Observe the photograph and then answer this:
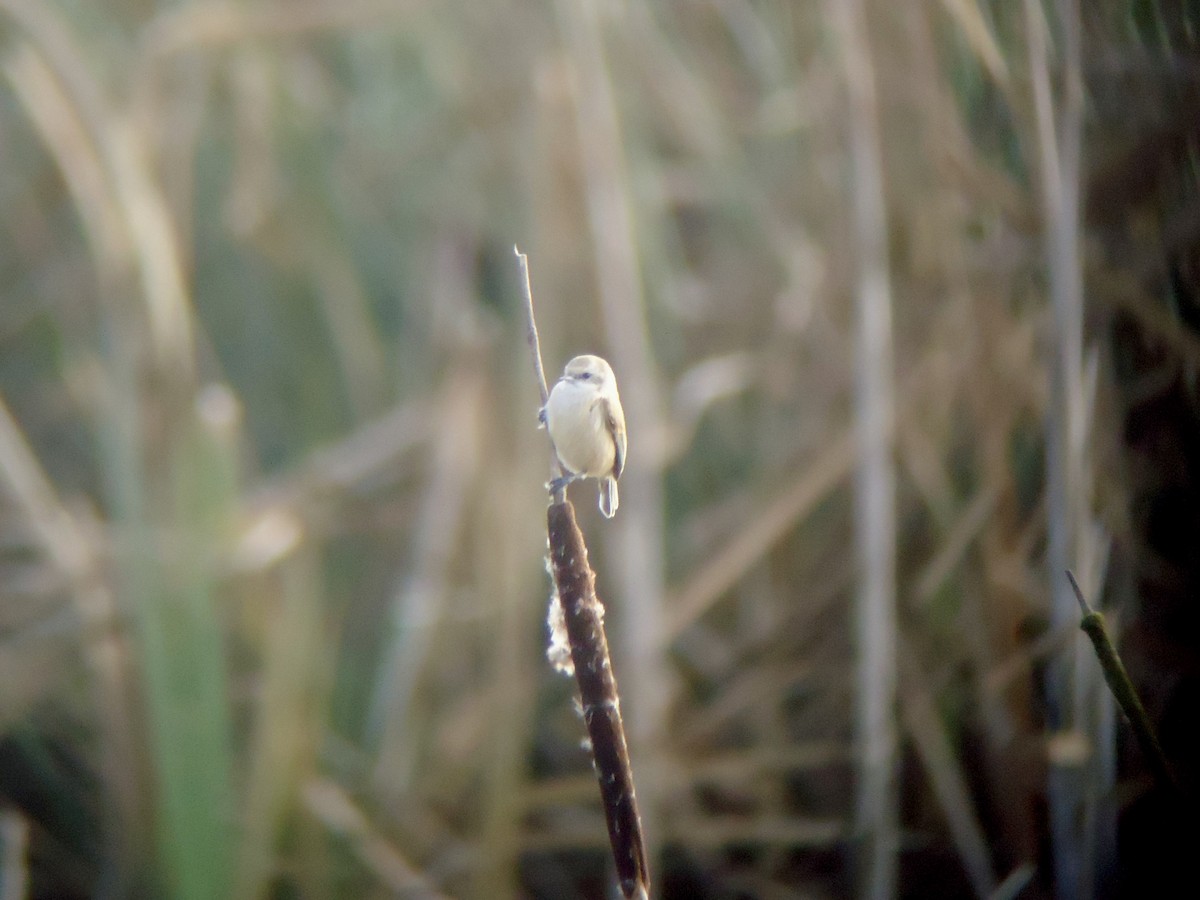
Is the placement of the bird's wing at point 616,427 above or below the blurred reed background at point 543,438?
below

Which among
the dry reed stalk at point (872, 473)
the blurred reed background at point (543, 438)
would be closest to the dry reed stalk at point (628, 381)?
the blurred reed background at point (543, 438)

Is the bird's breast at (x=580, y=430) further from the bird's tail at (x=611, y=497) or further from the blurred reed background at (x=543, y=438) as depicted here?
the blurred reed background at (x=543, y=438)

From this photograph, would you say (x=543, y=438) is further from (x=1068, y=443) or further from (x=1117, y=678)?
(x=1117, y=678)

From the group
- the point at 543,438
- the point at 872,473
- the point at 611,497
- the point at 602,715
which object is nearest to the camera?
the point at 602,715

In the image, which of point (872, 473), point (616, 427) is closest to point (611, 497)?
point (616, 427)

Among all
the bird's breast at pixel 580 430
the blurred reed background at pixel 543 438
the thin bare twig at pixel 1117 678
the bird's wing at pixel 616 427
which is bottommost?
the thin bare twig at pixel 1117 678

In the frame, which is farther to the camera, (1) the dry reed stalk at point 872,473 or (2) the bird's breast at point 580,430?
(1) the dry reed stalk at point 872,473

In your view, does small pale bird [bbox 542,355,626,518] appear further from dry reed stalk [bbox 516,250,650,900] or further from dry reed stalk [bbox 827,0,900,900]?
dry reed stalk [bbox 827,0,900,900]
